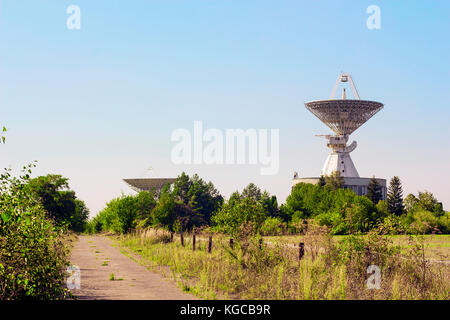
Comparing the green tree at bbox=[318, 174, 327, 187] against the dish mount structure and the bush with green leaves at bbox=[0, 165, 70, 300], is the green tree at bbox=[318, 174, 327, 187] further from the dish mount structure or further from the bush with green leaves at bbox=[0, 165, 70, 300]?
the bush with green leaves at bbox=[0, 165, 70, 300]

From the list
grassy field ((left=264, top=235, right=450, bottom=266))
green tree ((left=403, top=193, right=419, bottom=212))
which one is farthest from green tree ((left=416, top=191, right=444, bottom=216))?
grassy field ((left=264, top=235, right=450, bottom=266))

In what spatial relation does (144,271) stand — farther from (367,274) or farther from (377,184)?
(377,184)

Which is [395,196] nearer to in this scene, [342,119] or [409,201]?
[409,201]

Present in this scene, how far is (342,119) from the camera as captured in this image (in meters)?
82.6

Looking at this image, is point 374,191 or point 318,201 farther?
point 374,191

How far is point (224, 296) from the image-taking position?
1452 centimetres

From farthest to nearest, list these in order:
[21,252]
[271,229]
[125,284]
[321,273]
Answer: [271,229]
[125,284]
[321,273]
[21,252]

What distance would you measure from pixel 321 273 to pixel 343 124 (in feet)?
232

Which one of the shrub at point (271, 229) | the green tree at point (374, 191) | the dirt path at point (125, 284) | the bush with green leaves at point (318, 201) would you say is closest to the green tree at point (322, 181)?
the bush with green leaves at point (318, 201)

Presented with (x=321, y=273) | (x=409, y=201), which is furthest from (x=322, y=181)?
(x=321, y=273)

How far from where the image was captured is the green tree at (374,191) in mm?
90062

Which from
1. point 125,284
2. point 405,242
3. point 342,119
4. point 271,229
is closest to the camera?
point 125,284
